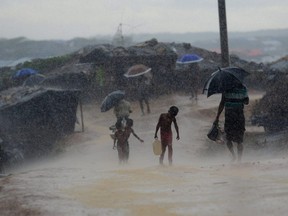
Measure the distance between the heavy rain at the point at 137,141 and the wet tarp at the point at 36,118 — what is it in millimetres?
43

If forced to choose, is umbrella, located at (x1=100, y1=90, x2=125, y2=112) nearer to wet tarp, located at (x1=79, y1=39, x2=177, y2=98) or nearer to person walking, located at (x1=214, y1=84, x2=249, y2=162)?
person walking, located at (x1=214, y1=84, x2=249, y2=162)

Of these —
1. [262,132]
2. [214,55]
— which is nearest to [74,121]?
[262,132]

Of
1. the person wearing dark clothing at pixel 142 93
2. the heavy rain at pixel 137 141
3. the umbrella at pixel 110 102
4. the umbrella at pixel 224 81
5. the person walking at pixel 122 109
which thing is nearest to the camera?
the heavy rain at pixel 137 141

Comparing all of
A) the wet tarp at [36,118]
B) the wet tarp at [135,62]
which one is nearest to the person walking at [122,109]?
the wet tarp at [36,118]

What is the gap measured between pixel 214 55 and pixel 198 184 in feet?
84.2

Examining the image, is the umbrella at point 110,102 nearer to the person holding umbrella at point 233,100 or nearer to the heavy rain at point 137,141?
the heavy rain at point 137,141

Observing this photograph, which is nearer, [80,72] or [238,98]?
[238,98]

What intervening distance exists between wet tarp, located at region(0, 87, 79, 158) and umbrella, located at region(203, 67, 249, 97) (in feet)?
39.6

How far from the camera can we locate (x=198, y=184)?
7367 mm

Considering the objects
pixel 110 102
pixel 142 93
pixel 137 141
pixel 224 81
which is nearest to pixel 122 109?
pixel 110 102

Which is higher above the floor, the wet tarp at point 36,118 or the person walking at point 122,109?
the person walking at point 122,109

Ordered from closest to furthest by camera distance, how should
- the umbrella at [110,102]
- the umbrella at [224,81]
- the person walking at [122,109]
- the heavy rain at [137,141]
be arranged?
1. the heavy rain at [137,141]
2. the umbrella at [224,81]
3. the person walking at [122,109]
4. the umbrella at [110,102]

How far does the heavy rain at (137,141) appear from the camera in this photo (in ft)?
20.6

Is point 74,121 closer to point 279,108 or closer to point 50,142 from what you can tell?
point 50,142
